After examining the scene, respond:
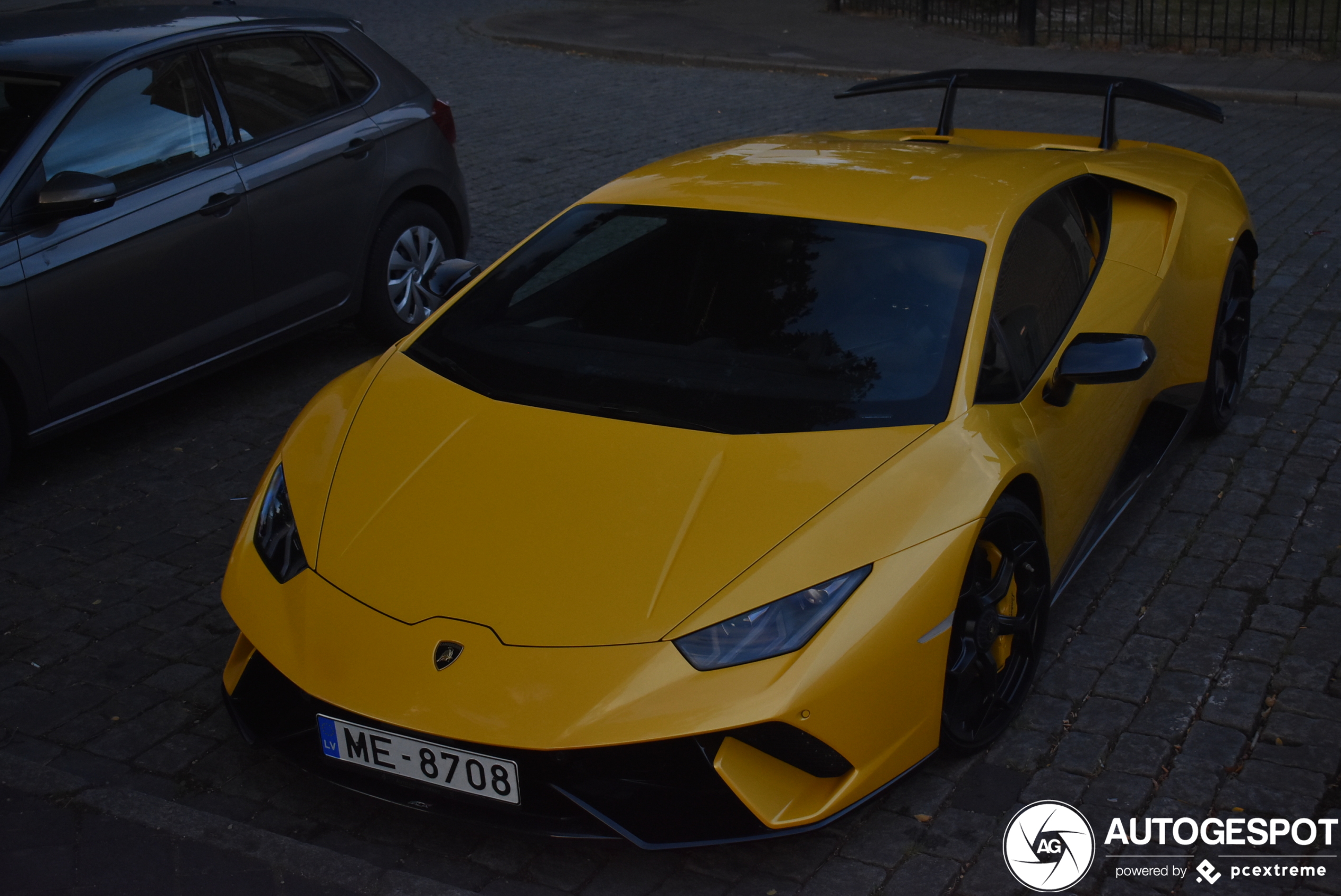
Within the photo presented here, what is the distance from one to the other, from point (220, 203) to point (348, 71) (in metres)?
1.28

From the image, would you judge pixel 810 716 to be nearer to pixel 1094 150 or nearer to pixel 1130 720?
pixel 1130 720

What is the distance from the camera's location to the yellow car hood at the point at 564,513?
321cm

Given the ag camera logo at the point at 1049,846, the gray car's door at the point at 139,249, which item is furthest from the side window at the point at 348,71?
the ag camera logo at the point at 1049,846

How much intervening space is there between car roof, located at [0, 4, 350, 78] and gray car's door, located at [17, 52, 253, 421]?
0.52 feet

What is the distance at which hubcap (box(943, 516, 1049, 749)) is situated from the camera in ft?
11.6

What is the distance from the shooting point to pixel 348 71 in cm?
687

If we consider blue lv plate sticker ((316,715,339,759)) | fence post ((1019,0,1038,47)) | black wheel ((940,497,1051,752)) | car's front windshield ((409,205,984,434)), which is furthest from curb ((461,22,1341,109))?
blue lv plate sticker ((316,715,339,759))

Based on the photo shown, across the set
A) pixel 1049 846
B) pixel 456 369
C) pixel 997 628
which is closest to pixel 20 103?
pixel 456 369

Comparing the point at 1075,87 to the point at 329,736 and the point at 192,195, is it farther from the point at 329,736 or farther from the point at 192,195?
the point at 329,736

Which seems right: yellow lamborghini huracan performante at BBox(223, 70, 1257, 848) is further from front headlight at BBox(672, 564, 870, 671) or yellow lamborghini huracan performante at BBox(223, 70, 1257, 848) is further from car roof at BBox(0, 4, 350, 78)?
car roof at BBox(0, 4, 350, 78)

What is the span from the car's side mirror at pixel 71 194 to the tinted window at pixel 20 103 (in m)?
0.26

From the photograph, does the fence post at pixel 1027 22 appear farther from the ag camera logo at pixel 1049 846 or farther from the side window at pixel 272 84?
the ag camera logo at pixel 1049 846

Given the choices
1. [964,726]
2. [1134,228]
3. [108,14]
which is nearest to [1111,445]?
[1134,228]

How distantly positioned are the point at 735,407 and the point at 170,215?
3.23 m
